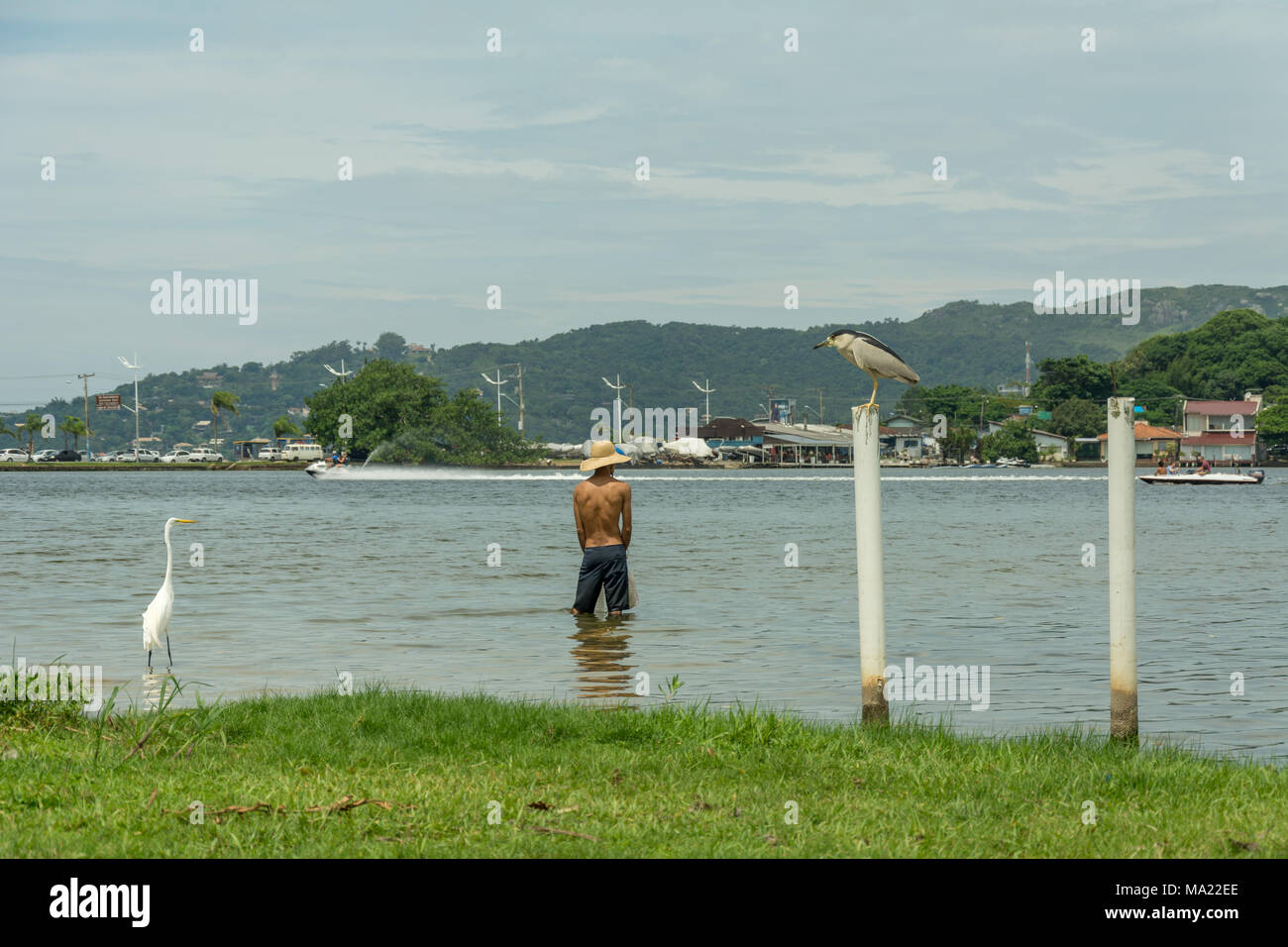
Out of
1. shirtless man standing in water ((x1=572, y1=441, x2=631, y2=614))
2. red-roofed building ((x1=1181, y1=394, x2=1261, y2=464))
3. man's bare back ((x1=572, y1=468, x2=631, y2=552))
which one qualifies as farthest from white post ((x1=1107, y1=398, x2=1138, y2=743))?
red-roofed building ((x1=1181, y1=394, x2=1261, y2=464))

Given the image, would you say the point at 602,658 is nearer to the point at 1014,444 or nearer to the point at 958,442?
the point at 1014,444

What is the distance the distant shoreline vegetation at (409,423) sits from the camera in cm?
14312

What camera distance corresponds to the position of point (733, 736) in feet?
26.6

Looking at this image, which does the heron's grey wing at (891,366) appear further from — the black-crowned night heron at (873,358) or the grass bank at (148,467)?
the grass bank at (148,467)

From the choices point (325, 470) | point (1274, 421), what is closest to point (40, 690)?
point (325, 470)

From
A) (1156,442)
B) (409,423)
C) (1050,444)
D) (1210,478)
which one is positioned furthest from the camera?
(1050,444)

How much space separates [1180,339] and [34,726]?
186594 millimetres

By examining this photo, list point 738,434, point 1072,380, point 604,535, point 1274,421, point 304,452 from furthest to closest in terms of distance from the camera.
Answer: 1. point 738,434
2. point 304,452
3. point 1072,380
4. point 1274,421
5. point 604,535

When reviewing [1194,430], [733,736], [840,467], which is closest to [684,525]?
[733,736]

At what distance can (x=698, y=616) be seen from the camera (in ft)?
59.1

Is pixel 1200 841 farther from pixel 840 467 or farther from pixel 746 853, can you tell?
pixel 840 467

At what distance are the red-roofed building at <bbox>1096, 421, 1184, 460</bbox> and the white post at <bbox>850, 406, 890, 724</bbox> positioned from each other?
130836 mm
